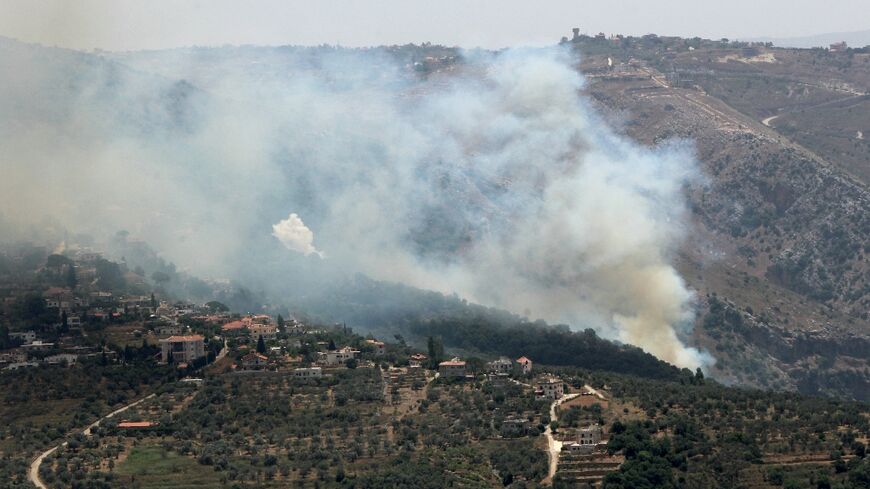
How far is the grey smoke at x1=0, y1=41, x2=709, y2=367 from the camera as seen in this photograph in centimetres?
15638

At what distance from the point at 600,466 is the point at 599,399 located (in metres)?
13.4

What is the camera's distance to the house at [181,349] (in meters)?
120

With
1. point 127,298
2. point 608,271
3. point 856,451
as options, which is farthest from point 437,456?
point 608,271

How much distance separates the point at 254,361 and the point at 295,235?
4605 centimetres

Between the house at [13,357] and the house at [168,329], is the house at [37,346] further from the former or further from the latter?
the house at [168,329]

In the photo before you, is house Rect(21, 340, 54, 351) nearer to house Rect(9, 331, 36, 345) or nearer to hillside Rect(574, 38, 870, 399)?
house Rect(9, 331, 36, 345)

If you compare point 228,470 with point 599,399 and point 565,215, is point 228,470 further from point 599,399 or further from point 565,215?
point 565,215

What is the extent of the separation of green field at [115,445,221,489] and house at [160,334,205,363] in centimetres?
1798

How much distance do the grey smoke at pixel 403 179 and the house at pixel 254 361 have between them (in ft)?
115

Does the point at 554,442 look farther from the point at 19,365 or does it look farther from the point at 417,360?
the point at 19,365

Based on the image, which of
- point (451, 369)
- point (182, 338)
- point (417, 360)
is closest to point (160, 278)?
point (182, 338)

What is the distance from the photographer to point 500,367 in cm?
12188

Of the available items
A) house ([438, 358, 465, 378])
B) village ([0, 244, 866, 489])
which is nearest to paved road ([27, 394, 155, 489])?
village ([0, 244, 866, 489])

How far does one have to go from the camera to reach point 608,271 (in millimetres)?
154250
